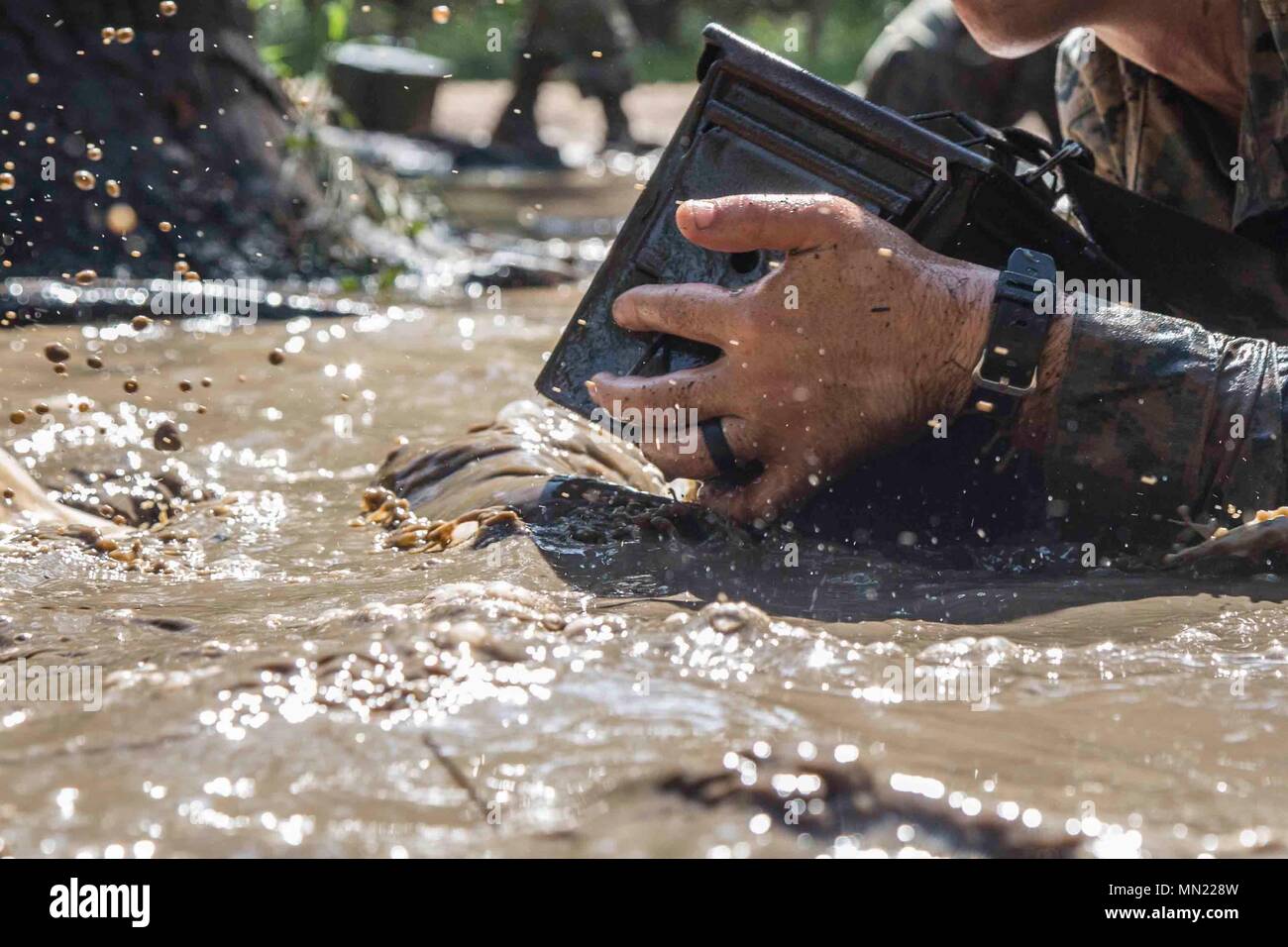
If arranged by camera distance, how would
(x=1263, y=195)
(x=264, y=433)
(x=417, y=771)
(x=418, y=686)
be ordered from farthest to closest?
(x=264, y=433) < (x=1263, y=195) < (x=418, y=686) < (x=417, y=771)

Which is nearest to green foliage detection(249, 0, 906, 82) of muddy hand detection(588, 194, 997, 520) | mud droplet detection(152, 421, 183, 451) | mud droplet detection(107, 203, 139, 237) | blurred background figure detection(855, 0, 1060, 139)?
blurred background figure detection(855, 0, 1060, 139)

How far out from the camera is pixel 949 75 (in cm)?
658

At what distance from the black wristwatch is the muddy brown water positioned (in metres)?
0.31

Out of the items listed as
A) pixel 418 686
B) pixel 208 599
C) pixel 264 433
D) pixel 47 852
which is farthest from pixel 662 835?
pixel 264 433

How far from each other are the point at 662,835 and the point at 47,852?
1.79ft

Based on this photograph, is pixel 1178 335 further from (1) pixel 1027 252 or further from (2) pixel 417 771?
(2) pixel 417 771

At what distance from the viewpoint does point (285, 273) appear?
5.49 meters

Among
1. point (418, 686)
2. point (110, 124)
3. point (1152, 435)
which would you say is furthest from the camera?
point (110, 124)

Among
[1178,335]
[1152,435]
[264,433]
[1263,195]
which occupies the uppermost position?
[1263,195]

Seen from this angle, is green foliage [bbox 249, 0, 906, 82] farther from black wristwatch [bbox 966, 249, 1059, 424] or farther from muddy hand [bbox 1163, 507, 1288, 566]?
muddy hand [bbox 1163, 507, 1288, 566]

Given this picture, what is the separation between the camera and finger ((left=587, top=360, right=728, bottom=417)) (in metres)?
2.47

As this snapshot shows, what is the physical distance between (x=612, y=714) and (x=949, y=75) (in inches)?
218

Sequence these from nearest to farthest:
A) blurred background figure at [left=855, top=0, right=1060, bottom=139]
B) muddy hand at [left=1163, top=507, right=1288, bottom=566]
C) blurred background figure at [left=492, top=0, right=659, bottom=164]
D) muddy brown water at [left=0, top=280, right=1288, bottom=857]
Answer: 1. muddy brown water at [left=0, top=280, right=1288, bottom=857]
2. muddy hand at [left=1163, top=507, right=1288, bottom=566]
3. blurred background figure at [left=855, top=0, right=1060, bottom=139]
4. blurred background figure at [left=492, top=0, right=659, bottom=164]

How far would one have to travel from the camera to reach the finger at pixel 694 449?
8.17ft
